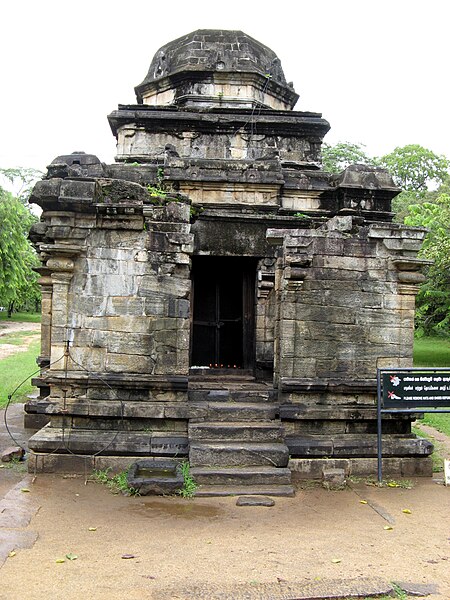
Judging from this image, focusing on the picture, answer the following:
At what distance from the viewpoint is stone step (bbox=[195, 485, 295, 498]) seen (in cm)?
654

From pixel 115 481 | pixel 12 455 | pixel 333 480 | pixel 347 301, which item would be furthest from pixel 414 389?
pixel 12 455

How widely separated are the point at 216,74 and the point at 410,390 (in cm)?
821

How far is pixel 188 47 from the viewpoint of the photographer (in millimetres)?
12797

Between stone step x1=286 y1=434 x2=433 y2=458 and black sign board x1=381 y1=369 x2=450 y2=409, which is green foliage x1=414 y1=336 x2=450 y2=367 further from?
black sign board x1=381 y1=369 x2=450 y2=409

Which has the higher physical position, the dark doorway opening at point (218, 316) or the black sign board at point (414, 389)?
the dark doorway opening at point (218, 316)

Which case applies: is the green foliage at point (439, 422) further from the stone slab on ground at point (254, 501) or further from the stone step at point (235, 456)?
the stone slab on ground at point (254, 501)

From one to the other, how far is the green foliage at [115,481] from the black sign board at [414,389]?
129 inches

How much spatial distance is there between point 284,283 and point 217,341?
8.35ft

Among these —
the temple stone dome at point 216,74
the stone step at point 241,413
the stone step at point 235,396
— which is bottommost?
the stone step at point 241,413

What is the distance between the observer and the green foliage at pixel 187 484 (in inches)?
257

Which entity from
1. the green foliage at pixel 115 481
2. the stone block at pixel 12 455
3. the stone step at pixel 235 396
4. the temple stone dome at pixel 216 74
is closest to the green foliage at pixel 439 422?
the stone step at pixel 235 396

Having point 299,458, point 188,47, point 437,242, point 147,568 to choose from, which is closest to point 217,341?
point 299,458

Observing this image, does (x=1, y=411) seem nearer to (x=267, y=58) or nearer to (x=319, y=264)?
(x=319, y=264)

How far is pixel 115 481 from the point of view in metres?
6.96
